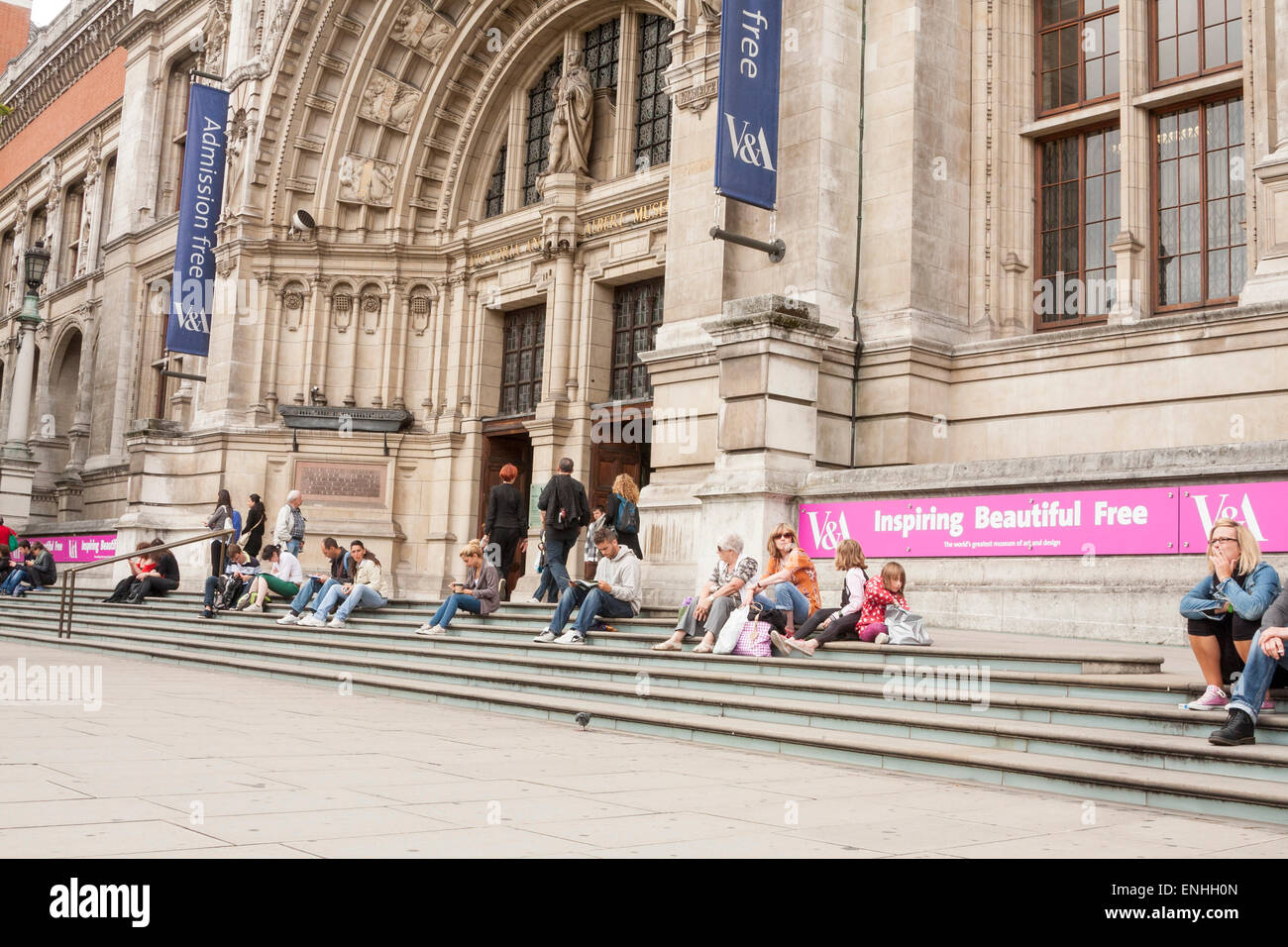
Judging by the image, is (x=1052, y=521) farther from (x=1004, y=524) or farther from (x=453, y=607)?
(x=453, y=607)

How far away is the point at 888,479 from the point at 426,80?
59.8ft

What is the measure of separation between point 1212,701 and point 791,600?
168 inches

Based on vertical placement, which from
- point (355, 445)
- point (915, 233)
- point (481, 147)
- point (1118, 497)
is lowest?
point (1118, 497)

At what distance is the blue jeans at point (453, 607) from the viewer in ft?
47.3

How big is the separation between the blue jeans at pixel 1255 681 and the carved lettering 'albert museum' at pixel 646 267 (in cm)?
402

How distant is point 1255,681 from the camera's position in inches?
269

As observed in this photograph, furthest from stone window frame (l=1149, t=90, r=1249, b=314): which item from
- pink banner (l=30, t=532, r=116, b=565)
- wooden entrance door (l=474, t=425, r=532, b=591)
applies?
pink banner (l=30, t=532, r=116, b=565)

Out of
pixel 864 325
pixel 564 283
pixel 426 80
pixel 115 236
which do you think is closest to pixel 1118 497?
pixel 864 325

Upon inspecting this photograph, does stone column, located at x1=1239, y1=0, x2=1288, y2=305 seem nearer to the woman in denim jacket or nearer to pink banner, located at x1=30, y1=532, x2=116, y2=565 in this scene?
the woman in denim jacket

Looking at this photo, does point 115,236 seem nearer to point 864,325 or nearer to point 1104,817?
point 864,325

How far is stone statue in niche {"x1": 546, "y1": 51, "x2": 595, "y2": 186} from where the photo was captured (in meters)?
24.3

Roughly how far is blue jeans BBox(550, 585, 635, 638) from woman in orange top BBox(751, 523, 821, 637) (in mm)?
2026

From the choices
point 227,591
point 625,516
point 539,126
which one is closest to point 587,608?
point 625,516

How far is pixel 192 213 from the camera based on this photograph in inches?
1107
